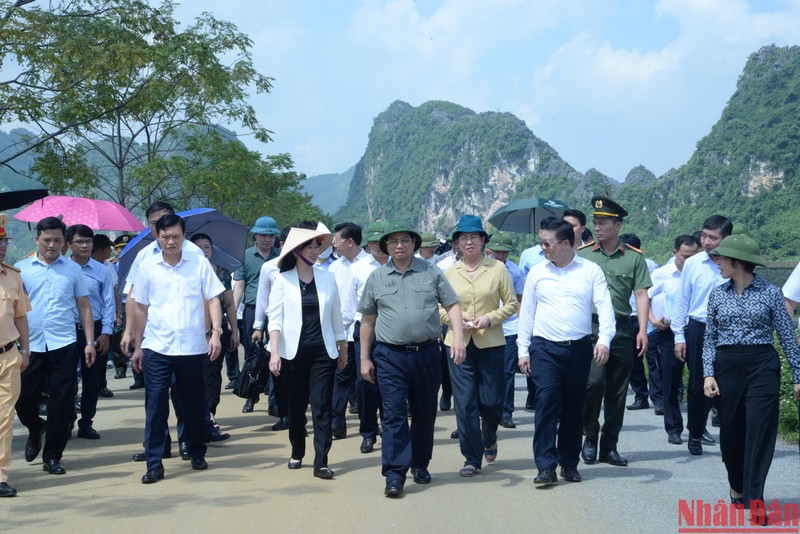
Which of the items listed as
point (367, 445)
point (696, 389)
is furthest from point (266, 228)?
point (696, 389)

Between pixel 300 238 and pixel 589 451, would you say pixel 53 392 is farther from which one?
pixel 589 451

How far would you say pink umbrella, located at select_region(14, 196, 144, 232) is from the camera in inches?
509

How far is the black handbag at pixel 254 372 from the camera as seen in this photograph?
9406 mm

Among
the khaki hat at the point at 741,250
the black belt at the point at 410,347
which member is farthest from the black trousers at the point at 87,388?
the khaki hat at the point at 741,250

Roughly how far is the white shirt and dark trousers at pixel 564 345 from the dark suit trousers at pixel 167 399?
8.48 feet

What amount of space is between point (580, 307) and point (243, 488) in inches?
111

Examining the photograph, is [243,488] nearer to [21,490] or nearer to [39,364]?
[21,490]

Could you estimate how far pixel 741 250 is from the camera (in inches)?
240

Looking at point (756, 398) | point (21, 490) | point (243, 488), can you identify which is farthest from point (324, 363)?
point (756, 398)

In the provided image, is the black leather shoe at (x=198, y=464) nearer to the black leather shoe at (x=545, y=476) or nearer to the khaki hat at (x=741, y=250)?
the black leather shoe at (x=545, y=476)

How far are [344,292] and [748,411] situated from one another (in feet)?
15.1

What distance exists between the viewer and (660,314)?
10367 mm

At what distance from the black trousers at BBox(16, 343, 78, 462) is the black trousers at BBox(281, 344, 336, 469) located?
178 centimetres

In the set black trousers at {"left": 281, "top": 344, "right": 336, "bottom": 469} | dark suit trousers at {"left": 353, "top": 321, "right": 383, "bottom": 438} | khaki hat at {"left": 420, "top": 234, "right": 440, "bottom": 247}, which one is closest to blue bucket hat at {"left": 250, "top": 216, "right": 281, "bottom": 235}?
khaki hat at {"left": 420, "top": 234, "right": 440, "bottom": 247}
